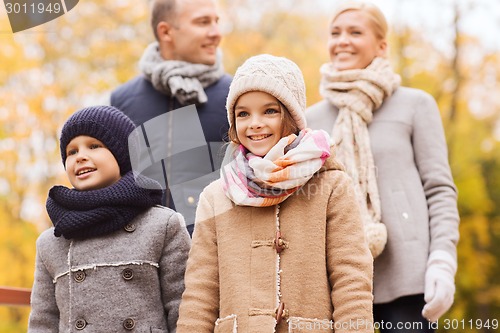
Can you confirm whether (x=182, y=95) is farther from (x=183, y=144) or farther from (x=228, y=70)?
(x=228, y=70)

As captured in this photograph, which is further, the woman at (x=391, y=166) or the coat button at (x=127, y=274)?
the woman at (x=391, y=166)

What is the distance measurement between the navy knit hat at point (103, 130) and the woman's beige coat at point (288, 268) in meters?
0.48

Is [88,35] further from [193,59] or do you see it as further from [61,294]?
[61,294]

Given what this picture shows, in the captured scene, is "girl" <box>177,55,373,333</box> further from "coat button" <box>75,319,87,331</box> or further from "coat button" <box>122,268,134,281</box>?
"coat button" <box>75,319,87,331</box>

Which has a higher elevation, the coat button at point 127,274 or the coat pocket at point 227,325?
the coat button at point 127,274

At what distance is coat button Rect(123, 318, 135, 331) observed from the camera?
2598 millimetres

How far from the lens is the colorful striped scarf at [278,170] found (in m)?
2.49

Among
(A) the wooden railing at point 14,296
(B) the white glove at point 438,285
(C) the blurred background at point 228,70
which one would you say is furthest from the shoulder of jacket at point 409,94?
(C) the blurred background at point 228,70

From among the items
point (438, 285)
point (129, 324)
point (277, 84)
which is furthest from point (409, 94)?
point (129, 324)

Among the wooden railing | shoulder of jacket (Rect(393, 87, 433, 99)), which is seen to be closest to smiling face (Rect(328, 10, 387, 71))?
shoulder of jacket (Rect(393, 87, 433, 99))

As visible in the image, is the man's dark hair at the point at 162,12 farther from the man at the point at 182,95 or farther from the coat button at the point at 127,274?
the coat button at the point at 127,274

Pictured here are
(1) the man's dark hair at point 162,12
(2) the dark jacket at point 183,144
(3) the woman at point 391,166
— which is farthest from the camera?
(1) the man's dark hair at point 162,12

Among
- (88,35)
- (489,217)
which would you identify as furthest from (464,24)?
(88,35)

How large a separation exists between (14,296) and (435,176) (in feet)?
6.72
